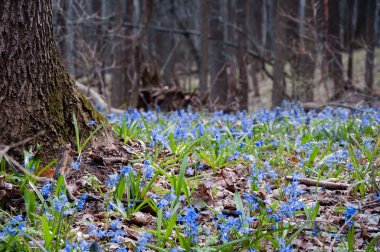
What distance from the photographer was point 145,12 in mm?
13531

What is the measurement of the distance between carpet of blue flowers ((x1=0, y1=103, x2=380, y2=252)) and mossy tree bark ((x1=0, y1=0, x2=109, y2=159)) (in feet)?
0.80

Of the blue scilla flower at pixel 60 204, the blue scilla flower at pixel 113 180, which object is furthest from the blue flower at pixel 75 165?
the blue scilla flower at pixel 60 204

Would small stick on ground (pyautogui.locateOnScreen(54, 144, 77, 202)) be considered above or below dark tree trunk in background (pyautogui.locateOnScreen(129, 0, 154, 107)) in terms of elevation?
below

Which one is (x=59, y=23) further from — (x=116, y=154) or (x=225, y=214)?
(x=225, y=214)

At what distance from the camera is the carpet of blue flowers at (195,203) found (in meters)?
2.53

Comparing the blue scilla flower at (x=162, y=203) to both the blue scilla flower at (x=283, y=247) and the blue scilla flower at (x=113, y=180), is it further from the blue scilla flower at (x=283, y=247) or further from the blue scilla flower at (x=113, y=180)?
the blue scilla flower at (x=283, y=247)

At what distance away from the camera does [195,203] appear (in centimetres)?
322

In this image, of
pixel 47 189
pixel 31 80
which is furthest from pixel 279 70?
pixel 47 189

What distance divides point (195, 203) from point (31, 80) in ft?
4.96

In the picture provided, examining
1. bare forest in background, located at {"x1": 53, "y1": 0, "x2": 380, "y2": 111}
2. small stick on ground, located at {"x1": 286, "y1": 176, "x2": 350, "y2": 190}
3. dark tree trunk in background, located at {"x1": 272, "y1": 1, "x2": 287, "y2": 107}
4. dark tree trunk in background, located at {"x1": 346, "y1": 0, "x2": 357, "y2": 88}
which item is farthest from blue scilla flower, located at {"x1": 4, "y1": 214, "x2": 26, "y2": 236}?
Result: dark tree trunk in background, located at {"x1": 346, "y1": 0, "x2": 357, "y2": 88}

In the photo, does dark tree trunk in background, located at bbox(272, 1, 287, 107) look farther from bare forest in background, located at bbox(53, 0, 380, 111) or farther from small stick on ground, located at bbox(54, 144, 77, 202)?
small stick on ground, located at bbox(54, 144, 77, 202)

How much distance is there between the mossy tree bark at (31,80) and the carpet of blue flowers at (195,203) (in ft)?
0.80

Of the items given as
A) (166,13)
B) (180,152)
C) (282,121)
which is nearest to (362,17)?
(166,13)

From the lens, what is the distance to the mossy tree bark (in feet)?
10.5
